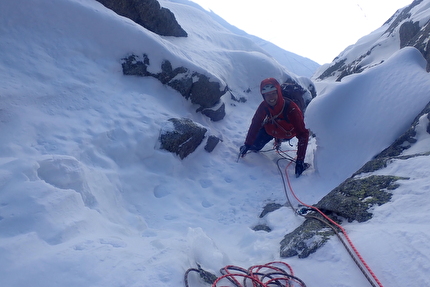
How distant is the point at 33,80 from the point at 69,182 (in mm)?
1722

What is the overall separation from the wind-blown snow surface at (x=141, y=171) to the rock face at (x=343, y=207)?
10cm

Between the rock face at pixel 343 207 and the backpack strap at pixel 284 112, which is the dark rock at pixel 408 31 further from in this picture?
the rock face at pixel 343 207

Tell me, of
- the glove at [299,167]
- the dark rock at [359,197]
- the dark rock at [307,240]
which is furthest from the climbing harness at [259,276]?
the glove at [299,167]

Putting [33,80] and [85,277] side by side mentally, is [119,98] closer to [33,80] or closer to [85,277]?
[33,80]

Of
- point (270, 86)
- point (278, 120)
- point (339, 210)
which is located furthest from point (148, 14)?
point (339, 210)

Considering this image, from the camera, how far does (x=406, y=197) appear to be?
2.56m

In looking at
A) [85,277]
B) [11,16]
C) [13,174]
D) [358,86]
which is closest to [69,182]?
[13,174]

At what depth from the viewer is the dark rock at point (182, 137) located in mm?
4387

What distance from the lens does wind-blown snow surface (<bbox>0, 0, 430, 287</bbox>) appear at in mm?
2092

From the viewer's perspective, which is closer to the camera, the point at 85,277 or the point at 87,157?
the point at 85,277

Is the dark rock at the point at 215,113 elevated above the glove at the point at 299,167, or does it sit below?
below

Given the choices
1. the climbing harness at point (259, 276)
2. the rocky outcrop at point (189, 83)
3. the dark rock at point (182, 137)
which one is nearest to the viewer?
the climbing harness at point (259, 276)

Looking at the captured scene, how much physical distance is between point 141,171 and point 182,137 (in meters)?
0.85

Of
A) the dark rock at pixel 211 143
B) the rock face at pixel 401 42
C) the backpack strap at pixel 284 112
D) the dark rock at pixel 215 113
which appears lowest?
the dark rock at pixel 211 143
